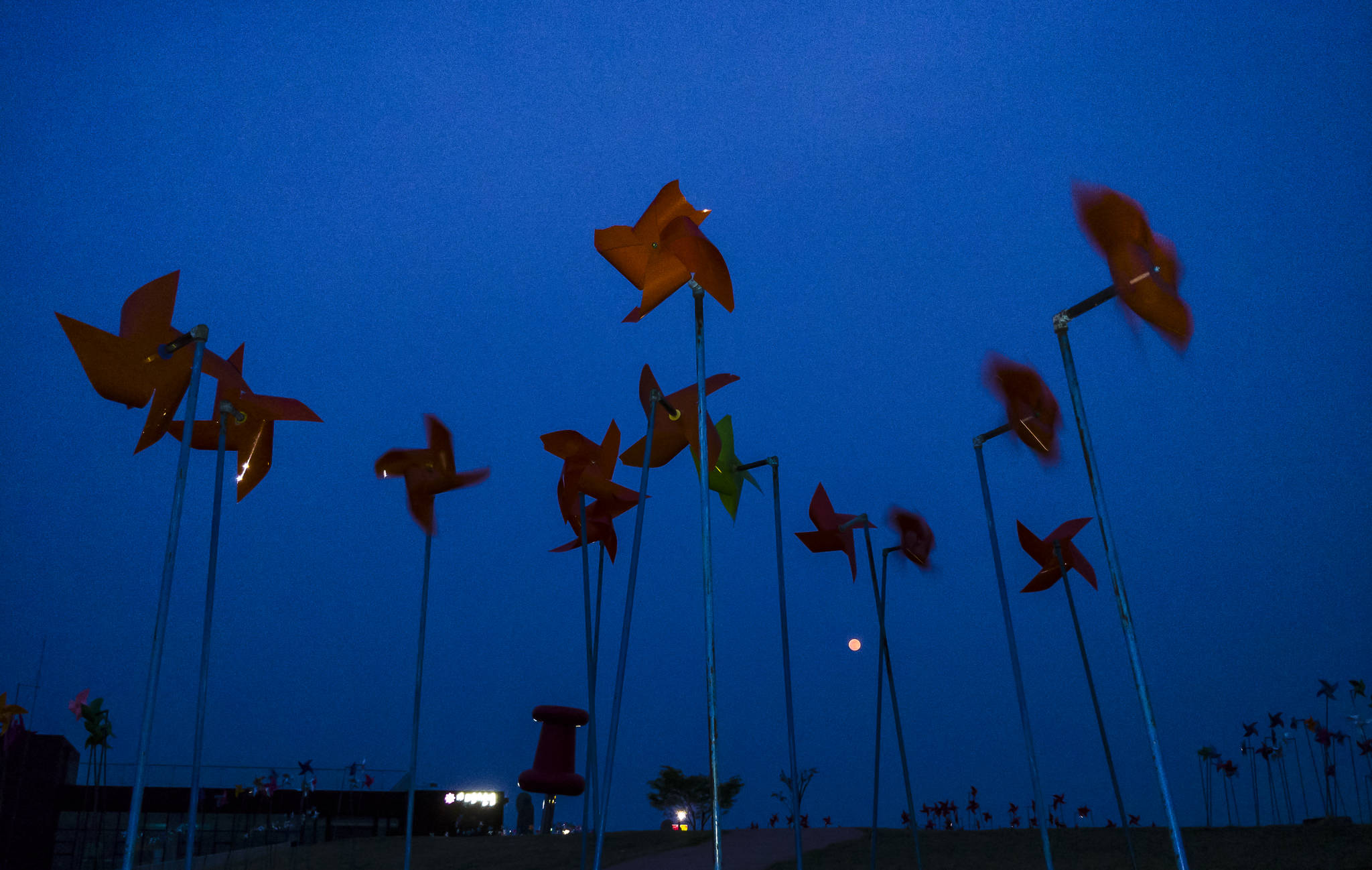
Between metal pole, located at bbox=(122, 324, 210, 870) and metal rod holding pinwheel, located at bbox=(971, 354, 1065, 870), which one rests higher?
metal rod holding pinwheel, located at bbox=(971, 354, 1065, 870)

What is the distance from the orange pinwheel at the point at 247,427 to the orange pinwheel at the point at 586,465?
1.25 metres

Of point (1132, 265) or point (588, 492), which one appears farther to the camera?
point (588, 492)

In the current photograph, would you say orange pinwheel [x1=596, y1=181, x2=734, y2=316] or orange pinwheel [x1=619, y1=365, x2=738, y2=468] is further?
orange pinwheel [x1=619, y1=365, x2=738, y2=468]

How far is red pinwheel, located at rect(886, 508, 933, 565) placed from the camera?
5.61 m

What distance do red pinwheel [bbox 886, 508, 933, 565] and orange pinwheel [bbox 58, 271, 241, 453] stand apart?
407 centimetres

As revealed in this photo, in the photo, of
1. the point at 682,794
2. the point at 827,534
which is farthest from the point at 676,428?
the point at 682,794

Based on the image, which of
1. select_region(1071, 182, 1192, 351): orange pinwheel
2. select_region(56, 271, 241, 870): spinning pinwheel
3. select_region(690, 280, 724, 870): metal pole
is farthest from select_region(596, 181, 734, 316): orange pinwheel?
select_region(56, 271, 241, 870): spinning pinwheel

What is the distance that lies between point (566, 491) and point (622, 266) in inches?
66.0

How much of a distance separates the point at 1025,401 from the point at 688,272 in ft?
6.19

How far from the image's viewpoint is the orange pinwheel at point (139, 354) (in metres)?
3.38

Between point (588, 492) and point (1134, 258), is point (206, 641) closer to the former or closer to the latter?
point (588, 492)

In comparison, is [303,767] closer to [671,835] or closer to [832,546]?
[671,835]

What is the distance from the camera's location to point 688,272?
11.5 ft

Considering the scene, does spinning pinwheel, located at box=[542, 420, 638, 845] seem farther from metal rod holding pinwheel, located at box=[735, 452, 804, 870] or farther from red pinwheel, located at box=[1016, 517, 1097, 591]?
red pinwheel, located at box=[1016, 517, 1097, 591]
